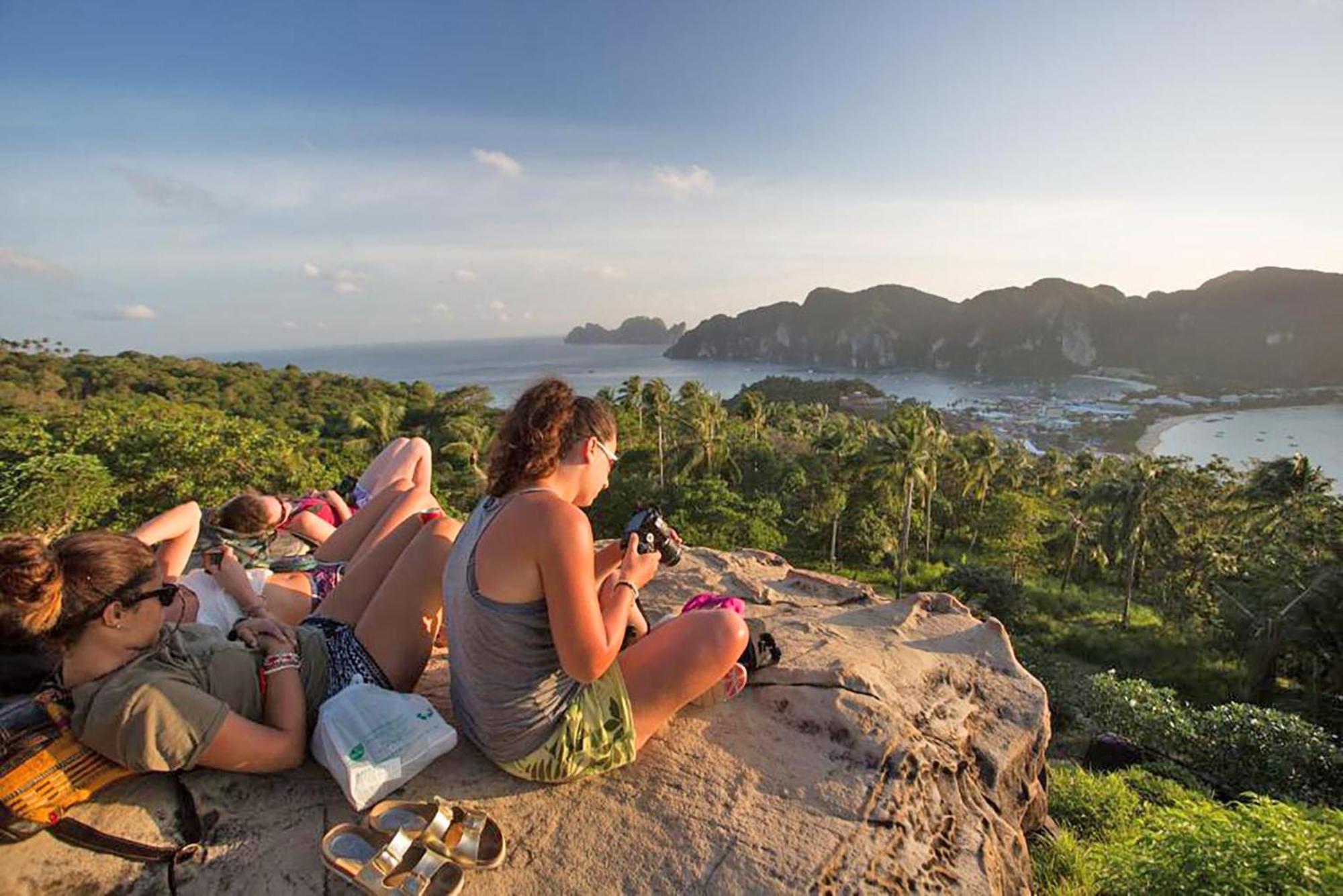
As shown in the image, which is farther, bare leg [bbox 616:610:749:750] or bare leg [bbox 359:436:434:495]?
bare leg [bbox 359:436:434:495]

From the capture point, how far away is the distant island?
11700 cm

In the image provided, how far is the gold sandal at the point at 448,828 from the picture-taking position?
195cm

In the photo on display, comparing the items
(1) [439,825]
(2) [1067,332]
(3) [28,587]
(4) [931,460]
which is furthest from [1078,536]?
(2) [1067,332]

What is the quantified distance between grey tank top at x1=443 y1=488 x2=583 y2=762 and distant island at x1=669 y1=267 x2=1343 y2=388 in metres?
146

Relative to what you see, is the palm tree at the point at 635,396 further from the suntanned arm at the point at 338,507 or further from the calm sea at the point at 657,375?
the calm sea at the point at 657,375

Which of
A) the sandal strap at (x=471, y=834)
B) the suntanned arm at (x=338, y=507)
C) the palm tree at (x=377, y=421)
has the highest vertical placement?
the suntanned arm at (x=338, y=507)

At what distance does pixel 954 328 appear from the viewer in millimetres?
161125

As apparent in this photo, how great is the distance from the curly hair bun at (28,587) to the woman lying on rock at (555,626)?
107 cm

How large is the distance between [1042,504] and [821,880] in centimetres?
4053

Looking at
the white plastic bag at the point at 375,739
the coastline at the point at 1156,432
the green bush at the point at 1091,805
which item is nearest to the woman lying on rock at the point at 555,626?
the white plastic bag at the point at 375,739

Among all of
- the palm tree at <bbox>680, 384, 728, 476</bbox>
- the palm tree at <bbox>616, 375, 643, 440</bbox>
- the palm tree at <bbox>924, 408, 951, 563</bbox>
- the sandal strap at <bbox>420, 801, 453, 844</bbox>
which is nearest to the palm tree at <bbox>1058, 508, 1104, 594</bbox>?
the palm tree at <bbox>924, 408, 951, 563</bbox>

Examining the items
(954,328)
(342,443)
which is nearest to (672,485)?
(342,443)

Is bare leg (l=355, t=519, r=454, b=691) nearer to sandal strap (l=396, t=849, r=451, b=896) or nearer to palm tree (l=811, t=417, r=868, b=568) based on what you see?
sandal strap (l=396, t=849, r=451, b=896)

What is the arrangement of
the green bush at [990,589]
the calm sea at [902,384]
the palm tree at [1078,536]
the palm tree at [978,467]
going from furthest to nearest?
the calm sea at [902,384] < the palm tree at [978,467] < the palm tree at [1078,536] < the green bush at [990,589]
